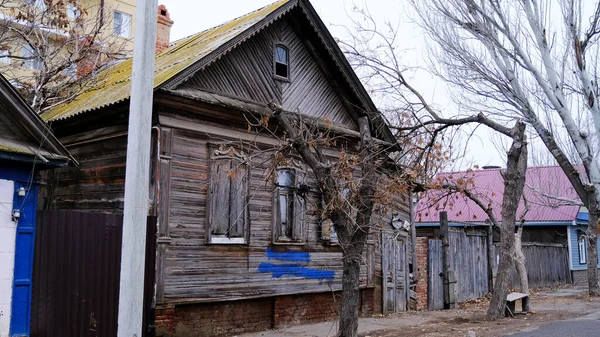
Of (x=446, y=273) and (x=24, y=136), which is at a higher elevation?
(x=24, y=136)

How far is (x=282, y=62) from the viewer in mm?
14141

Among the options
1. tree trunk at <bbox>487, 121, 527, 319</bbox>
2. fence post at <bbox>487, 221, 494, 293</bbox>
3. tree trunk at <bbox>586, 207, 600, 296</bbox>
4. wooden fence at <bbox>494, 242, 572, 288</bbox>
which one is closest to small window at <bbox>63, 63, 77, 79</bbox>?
tree trunk at <bbox>487, 121, 527, 319</bbox>

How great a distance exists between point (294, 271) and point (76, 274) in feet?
16.8

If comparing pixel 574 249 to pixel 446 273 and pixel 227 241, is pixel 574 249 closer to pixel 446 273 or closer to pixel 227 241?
pixel 446 273

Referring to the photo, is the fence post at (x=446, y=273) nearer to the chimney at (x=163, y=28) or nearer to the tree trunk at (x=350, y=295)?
the tree trunk at (x=350, y=295)

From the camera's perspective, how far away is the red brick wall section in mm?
16969

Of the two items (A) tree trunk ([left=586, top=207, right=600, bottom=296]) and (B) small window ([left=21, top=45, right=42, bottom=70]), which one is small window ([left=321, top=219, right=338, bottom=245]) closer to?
(B) small window ([left=21, top=45, right=42, bottom=70])

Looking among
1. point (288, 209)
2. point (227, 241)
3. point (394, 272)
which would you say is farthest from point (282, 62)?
point (394, 272)

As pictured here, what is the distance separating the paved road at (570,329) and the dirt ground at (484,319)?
321 mm

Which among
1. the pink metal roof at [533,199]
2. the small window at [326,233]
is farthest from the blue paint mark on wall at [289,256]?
the pink metal roof at [533,199]

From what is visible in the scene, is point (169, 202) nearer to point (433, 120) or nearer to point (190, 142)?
point (190, 142)

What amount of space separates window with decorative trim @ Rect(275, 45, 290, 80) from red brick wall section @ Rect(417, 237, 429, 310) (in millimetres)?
6340

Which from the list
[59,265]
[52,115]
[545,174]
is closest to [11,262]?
[59,265]

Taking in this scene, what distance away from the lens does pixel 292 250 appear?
13555mm
